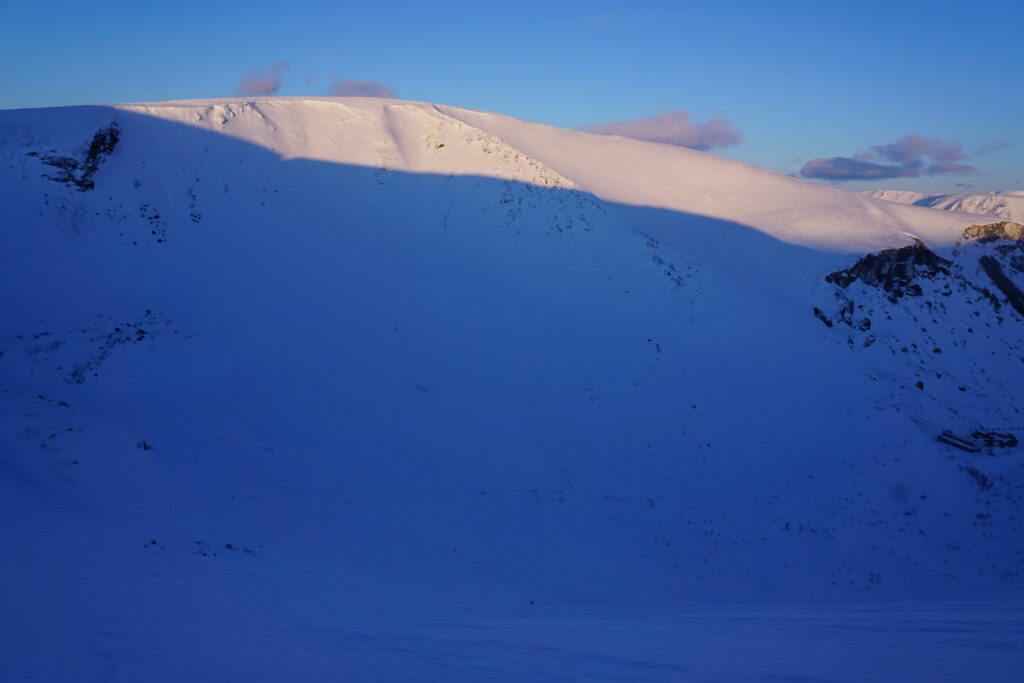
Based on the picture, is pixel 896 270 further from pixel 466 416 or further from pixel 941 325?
pixel 466 416

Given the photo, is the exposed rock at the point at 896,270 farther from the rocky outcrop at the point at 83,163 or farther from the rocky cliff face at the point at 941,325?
the rocky outcrop at the point at 83,163

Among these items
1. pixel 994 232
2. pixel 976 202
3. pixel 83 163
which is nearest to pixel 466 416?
pixel 83 163

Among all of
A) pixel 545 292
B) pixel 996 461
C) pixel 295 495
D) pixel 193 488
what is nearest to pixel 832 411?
pixel 996 461

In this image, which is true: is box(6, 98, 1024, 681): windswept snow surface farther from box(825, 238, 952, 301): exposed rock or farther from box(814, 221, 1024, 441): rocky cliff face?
box(825, 238, 952, 301): exposed rock

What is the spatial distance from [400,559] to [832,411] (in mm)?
14150

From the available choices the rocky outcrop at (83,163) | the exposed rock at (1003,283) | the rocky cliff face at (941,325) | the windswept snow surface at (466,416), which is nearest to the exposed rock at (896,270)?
the rocky cliff face at (941,325)

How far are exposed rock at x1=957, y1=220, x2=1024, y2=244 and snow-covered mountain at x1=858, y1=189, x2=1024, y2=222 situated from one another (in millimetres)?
2655

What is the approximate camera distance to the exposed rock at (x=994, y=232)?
29.4m

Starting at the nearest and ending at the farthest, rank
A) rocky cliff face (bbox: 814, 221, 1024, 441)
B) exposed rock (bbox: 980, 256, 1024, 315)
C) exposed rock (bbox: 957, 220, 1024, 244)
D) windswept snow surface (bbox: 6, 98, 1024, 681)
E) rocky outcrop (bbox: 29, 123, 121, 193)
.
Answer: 1. windswept snow surface (bbox: 6, 98, 1024, 681)
2. rocky cliff face (bbox: 814, 221, 1024, 441)
3. rocky outcrop (bbox: 29, 123, 121, 193)
4. exposed rock (bbox: 980, 256, 1024, 315)
5. exposed rock (bbox: 957, 220, 1024, 244)

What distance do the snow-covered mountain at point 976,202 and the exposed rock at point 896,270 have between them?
31.8 feet

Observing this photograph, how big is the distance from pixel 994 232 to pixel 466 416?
29204 millimetres

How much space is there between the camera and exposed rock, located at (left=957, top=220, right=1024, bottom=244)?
29.4m

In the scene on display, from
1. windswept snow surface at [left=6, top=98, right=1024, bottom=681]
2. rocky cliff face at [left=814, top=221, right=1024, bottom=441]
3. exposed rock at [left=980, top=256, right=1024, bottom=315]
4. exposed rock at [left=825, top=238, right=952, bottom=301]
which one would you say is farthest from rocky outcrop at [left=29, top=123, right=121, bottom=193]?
exposed rock at [left=980, top=256, right=1024, bottom=315]

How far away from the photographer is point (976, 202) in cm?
10494
